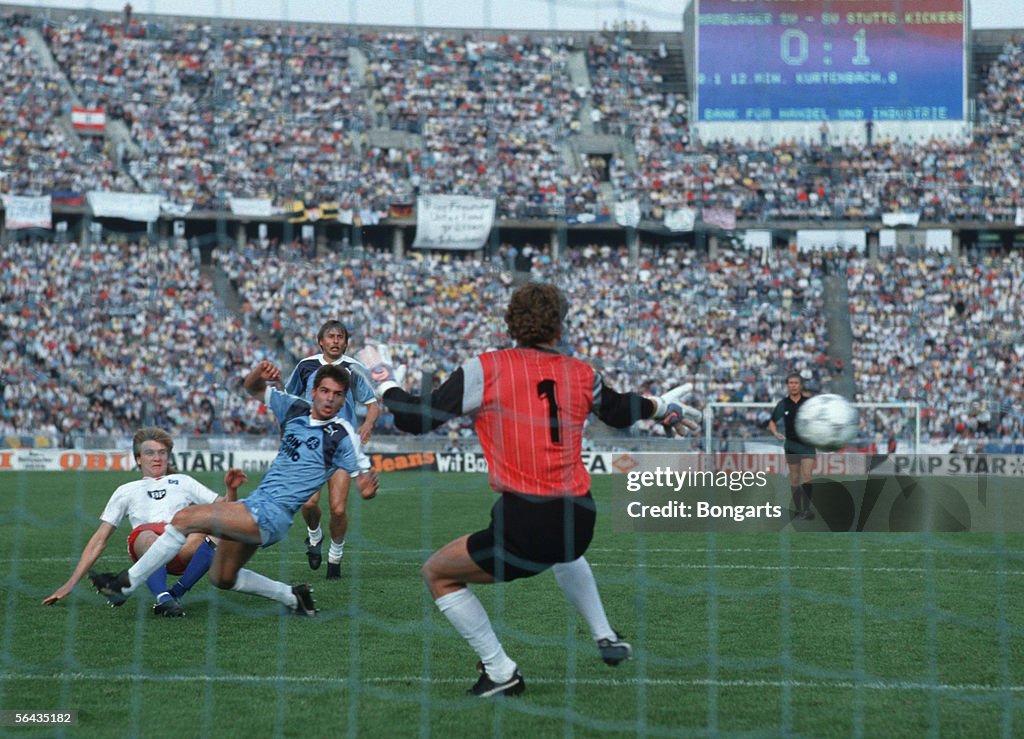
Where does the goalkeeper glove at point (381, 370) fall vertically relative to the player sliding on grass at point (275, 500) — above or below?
above

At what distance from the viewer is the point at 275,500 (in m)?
6.85

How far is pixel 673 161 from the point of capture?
3303cm

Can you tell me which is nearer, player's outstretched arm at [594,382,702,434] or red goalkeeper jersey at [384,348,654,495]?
red goalkeeper jersey at [384,348,654,495]

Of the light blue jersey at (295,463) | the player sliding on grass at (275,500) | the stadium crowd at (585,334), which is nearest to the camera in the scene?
the player sliding on grass at (275,500)

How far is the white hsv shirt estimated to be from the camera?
303 inches

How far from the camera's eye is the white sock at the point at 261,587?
23.8 feet

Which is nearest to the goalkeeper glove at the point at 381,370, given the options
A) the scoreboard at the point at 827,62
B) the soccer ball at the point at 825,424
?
the soccer ball at the point at 825,424

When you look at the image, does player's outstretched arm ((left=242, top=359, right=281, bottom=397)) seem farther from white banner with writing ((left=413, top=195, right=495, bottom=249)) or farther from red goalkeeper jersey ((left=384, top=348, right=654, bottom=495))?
white banner with writing ((left=413, top=195, right=495, bottom=249))

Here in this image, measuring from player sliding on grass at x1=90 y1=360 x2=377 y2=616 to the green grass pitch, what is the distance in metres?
0.27

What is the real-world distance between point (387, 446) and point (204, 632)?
1857 cm

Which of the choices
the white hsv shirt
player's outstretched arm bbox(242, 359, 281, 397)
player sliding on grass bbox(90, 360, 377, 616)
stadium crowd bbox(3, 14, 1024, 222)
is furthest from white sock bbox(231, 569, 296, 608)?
stadium crowd bbox(3, 14, 1024, 222)

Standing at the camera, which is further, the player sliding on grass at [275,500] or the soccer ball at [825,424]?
the player sliding on grass at [275,500]

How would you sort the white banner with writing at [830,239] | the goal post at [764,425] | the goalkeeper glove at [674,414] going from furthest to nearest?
the white banner with writing at [830,239] → the goal post at [764,425] → the goalkeeper glove at [674,414]

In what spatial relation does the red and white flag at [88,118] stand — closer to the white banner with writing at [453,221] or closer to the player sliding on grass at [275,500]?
the white banner with writing at [453,221]
